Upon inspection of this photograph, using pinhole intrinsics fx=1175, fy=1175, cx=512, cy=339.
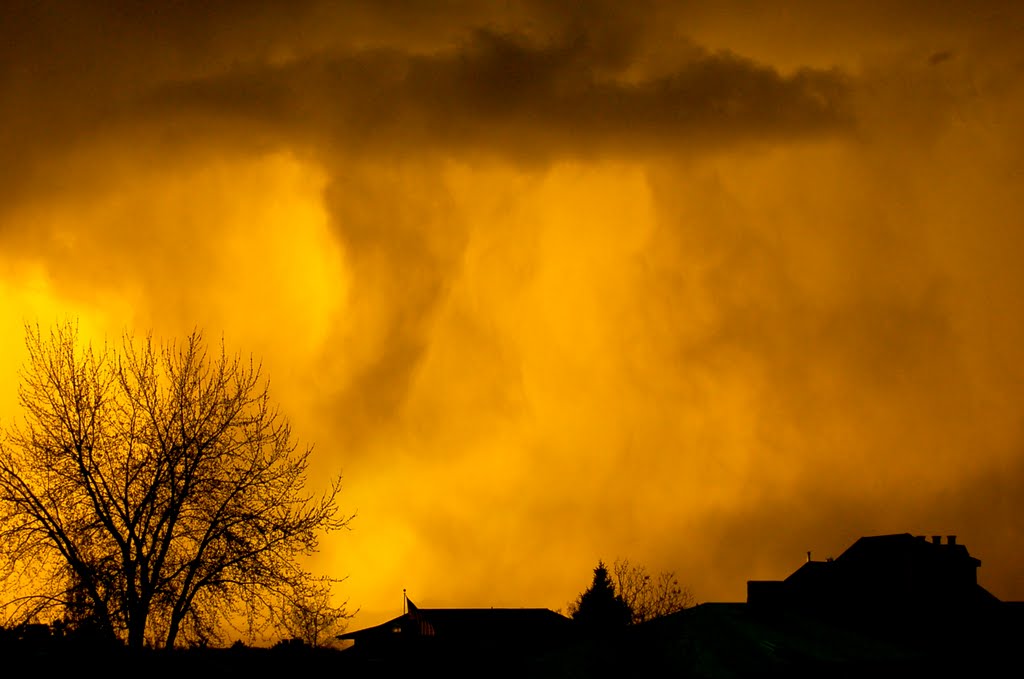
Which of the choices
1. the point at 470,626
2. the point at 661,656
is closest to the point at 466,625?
the point at 470,626

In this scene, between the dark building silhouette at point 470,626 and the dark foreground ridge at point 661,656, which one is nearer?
the dark foreground ridge at point 661,656

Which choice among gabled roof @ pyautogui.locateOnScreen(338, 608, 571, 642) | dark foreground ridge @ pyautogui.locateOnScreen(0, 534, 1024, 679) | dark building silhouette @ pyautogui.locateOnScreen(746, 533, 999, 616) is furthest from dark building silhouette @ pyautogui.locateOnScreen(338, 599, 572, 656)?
dark foreground ridge @ pyautogui.locateOnScreen(0, 534, 1024, 679)

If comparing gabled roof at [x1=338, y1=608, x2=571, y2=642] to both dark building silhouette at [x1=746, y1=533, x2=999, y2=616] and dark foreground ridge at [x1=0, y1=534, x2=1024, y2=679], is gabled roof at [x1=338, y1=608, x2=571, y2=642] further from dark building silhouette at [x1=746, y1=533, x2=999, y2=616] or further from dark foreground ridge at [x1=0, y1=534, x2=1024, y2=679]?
dark foreground ridge at [x1=0, y1=534, x2=1024, y2=679]

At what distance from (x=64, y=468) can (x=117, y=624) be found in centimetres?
616

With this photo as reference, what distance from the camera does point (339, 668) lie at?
44812 millimetres

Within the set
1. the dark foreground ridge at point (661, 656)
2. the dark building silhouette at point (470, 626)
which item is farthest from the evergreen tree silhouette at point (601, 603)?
the dark foreground ridge at point (661, 656)

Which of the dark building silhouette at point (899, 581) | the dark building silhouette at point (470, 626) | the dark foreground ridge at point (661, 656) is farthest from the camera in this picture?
the dark building silhouette at point (470, 626)

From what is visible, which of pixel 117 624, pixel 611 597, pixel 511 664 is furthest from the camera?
pixel 611 597

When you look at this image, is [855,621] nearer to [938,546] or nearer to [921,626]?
[921,626]

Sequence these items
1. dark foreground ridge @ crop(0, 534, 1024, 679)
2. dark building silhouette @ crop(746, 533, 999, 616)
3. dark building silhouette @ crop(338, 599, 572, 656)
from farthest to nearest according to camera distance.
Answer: dark building silhouette @ crop(338, 599, 572, 656)
dark building silhouette @ crop(746, 533, 999, 616)
dark foreground ridge @ crop(0, 534, 1024, 679)

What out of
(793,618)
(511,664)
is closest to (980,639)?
(793,618)

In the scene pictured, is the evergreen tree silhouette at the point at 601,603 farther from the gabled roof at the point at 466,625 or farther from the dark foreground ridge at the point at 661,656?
the dark foreground ridge at the point at 661,656

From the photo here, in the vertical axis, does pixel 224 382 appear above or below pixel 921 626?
above

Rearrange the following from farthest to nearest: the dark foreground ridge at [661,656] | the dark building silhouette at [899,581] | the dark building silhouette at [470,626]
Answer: the dark building silhouette at [470,626] → the dark building silhouette at [899,581] → the dark foreground ridge at [661,656]
